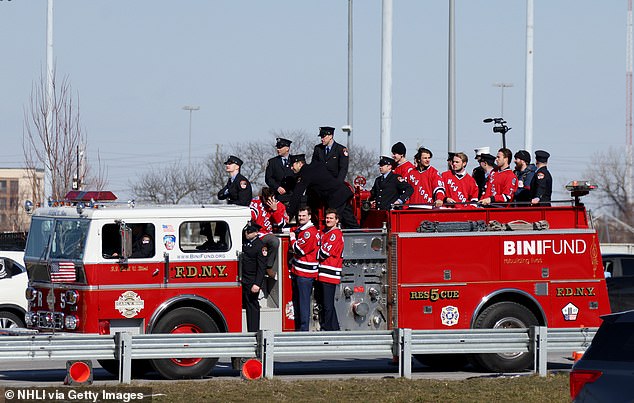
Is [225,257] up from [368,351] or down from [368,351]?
up

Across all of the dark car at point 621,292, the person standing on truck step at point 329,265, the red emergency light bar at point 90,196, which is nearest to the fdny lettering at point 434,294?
the person standing on truck step at point 329,265

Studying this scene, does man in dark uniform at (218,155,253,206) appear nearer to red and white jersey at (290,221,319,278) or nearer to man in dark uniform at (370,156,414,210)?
red and white jersey at (290,221,319,278)

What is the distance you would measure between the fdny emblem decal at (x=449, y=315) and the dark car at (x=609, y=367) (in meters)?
7.08

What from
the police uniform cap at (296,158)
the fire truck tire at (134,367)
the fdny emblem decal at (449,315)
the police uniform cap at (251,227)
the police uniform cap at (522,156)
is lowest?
the fire truck tire at (134,367)

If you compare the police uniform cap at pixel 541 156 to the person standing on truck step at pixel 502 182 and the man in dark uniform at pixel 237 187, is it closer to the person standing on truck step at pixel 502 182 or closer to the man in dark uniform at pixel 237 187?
the person standing on truck step at pixel 502 182

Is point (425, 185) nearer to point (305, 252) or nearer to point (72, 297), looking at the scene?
point (305, 252)

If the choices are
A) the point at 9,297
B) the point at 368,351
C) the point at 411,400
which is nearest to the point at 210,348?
the point at 368,351

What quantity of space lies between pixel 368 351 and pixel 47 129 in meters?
16.7

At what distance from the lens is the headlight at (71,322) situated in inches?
604

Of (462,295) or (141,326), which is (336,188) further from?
(141,326)

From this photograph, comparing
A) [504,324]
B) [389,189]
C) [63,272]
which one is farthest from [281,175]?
[504,324]

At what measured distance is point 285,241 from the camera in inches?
646

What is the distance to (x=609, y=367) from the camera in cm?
918

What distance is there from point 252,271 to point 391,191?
2538 millimetres
